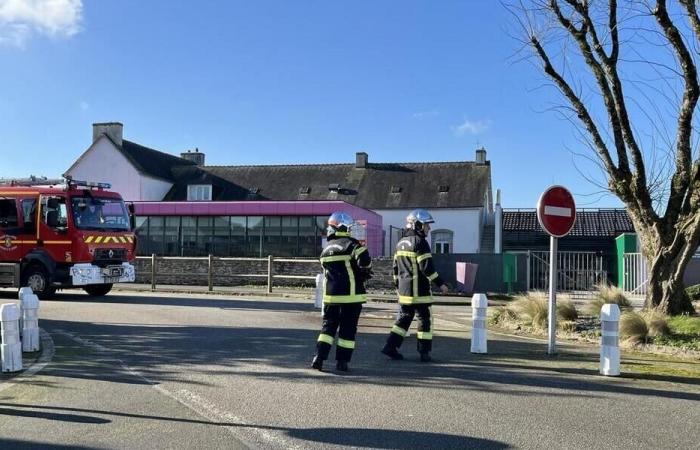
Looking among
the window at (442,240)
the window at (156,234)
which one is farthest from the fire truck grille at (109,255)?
the window at (442,240)

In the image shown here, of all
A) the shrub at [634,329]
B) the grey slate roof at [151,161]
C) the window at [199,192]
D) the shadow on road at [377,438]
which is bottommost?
the shadow on road at [377,438]

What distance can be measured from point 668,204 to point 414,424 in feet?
27.2

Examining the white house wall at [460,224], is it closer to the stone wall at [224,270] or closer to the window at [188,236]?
the window at [188,236]

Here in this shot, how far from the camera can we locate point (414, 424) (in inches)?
212

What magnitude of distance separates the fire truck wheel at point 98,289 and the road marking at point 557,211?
13393mm

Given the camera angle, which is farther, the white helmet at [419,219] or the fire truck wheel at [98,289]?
the fire truck wheel at [98,289]

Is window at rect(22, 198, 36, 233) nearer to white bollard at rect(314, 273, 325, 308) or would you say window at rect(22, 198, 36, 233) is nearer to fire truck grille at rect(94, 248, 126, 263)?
fire truck grille at rect(94, 248, 126, 263)

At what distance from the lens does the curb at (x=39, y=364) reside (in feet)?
22.8

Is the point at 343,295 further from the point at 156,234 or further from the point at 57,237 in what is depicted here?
the point at 156,234

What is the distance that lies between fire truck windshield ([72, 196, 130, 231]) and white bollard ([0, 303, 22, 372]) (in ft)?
30.3

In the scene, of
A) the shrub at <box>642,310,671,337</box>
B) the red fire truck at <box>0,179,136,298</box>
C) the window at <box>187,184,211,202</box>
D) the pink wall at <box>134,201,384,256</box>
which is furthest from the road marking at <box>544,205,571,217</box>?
the window at <box>187,184,211,202</box>

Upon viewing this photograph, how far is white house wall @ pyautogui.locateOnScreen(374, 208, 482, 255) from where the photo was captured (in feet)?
127

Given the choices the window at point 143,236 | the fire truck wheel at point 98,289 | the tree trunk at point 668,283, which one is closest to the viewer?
the tree trunk at point 668,283

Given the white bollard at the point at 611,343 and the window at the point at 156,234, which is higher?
the window at the point at 156,234
